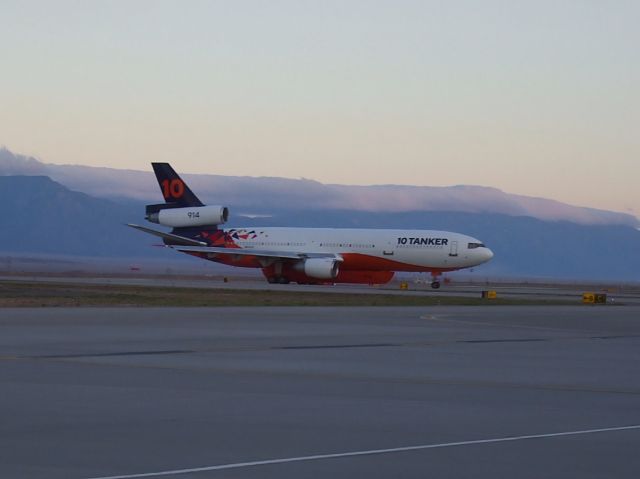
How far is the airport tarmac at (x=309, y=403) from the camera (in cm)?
1209

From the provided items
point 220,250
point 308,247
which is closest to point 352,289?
point 308,247

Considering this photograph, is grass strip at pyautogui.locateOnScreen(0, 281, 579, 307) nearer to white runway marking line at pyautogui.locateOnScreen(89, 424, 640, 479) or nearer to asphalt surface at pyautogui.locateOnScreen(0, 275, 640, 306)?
asphalt surface at pyautogui.locateOnScreen(0, 275, 640, 306)

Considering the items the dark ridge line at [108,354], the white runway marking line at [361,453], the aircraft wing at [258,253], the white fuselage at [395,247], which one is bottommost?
the dark ridge line at [108,354]

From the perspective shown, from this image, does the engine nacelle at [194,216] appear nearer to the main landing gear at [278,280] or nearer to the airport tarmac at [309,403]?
the main landing gear at [278,280]

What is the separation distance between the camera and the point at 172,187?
9744cm

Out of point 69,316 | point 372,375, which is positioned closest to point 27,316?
point 69,316

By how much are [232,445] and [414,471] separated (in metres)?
2.20

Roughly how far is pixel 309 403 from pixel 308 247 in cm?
7418

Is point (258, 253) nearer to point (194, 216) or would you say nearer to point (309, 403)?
point (194, 216)

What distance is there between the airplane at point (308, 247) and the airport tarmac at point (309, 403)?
5270 cm

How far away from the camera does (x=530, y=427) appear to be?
15.0 meters

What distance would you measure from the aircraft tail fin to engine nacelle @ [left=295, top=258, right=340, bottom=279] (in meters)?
13.4

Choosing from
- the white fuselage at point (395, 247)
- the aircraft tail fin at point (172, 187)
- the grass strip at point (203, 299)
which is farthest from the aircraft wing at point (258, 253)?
the grass strip at point (203, 299)

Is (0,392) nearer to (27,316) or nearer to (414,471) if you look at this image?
(414,471)
